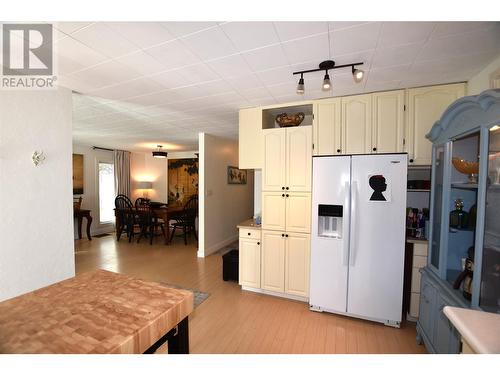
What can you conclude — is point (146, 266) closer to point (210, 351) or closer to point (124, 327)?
point (210, 351)

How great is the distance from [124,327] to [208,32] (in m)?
1.59

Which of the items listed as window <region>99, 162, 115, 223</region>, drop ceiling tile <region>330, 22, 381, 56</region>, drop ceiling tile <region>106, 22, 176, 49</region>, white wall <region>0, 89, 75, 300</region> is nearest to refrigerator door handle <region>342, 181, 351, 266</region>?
drop ceiling tile <region>330, 22, 381, 56</region>

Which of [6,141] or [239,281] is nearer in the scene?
[6,141]

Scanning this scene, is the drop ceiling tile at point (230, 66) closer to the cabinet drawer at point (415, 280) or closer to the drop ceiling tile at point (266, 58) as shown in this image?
the drop ceiling tile at point (266, 58)

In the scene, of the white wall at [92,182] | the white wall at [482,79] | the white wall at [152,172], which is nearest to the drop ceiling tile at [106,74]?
the white wall at [482,79]

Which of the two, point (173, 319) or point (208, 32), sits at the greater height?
point (208, 32)

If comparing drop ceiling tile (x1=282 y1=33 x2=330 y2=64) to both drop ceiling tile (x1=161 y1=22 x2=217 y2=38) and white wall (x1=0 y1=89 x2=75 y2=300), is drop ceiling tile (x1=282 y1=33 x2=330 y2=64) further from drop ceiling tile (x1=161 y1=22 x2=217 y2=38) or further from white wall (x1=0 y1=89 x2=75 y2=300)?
white wall (x1=0 y1=89 x2=75 y2=300)

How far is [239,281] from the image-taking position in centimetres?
303

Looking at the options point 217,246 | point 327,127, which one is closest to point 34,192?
point 327,127

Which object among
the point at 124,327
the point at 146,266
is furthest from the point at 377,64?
the point at 146,266

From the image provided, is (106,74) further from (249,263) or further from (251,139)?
(249,263)

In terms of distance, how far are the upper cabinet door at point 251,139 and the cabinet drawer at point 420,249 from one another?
6.11 ft

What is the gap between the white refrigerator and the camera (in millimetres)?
2158

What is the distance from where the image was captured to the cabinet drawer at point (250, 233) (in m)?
2.90
